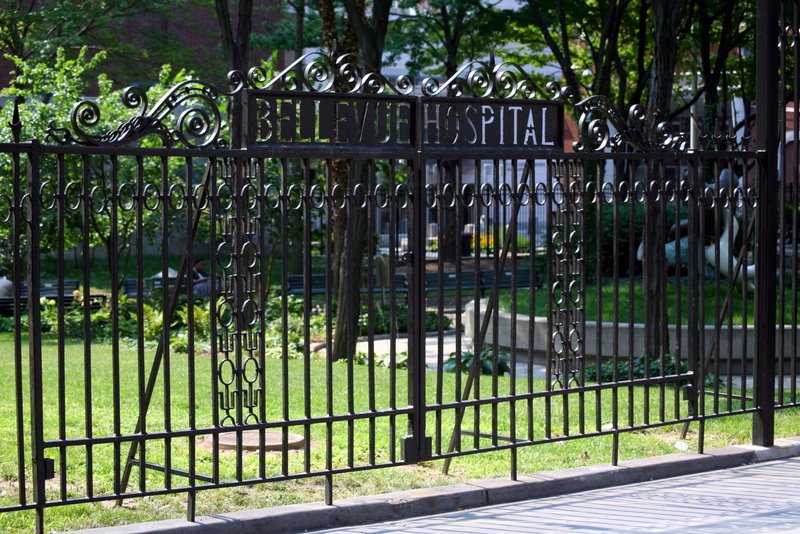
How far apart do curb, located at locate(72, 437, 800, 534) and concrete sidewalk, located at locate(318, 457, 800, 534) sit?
0.08 m

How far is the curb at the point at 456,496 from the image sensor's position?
6664 mm

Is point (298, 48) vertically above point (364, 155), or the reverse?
point (298, 48)

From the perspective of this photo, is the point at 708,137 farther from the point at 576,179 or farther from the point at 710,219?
the point at 710,219

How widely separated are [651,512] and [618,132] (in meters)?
2.68

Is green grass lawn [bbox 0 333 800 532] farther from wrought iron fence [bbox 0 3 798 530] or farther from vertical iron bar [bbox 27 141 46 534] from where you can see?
vertical iron bar [bbox 27 141 46 534]

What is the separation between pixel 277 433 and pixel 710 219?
13707 mm

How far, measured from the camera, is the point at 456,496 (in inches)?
295

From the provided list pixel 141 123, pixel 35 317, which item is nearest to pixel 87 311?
pixel 35 317

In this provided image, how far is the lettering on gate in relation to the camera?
7066 millimetres

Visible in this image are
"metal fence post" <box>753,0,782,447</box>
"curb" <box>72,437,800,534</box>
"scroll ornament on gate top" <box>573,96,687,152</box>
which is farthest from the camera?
"metal fence post" <box>753,0,782,447</box>

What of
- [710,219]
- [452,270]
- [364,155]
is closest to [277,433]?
[364,155]

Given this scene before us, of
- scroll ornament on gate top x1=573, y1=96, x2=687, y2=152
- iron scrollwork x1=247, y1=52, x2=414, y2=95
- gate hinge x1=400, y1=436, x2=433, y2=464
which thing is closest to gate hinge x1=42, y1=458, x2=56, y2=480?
gate hinge x1=400, y1=436, x2=433, y2=464

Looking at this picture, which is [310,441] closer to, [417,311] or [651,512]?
[417,311]

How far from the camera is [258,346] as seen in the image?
7.08 meters
